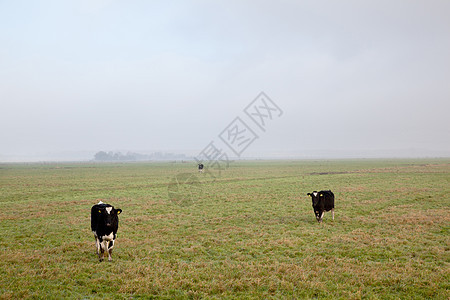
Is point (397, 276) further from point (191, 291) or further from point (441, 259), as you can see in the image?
point (191, 291)

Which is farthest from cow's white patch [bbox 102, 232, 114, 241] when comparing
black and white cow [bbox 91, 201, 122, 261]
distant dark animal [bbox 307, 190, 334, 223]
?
distant dark animal [bbox 307, 190, 334, 223]

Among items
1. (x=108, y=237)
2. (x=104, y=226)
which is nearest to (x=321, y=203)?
(x=108, y=237)

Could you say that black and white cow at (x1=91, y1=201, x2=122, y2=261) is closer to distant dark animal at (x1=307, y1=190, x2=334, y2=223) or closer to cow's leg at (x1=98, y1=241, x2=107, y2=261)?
cow's leg at (x1=98, y1=241, x2=107, y2=261)

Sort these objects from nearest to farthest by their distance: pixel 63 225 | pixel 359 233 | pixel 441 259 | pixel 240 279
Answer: pixel 240 279
pixel 441 259
pixel 359 233
pixel 63 225

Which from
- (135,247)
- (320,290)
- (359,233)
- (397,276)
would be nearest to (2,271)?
(135,247)

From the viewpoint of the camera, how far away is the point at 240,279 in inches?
296

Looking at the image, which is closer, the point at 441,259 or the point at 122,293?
the point at 122,293

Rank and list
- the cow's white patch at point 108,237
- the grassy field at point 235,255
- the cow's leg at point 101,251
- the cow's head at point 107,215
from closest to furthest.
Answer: the grassy field at point 235,255 → the cow's head at point 107,215 → the cow's white patch at point 108,237 → the cow's leg at point 101,251

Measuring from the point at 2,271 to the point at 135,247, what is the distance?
4074 mm

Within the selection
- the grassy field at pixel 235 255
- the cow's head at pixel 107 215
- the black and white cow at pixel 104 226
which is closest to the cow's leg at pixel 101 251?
the black and white cow at pixel 104 226

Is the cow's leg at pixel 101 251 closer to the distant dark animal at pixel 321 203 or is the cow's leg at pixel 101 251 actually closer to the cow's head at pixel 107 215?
the cow's head at pixel 107 215

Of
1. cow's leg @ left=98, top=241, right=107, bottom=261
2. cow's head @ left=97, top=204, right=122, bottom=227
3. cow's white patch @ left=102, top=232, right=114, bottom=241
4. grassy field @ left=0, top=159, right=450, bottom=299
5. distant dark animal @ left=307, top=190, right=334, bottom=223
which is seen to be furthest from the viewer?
distant dark animal @ left=307, top=190, right=334, bottom=223

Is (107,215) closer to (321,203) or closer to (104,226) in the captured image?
(104,226)

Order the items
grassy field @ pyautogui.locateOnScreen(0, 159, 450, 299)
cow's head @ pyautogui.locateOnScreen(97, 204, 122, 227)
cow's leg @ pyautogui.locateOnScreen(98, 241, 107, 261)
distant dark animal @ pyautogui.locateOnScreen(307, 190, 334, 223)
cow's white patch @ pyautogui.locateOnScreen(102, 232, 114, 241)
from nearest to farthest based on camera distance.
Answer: grassy field @ pyautogui.locateOnScreen(0, 159, 450, 299) < cow's head @ pyautogui.locateOnScreen(97, 204, 122, 227) < cow's white patch @ pyautogui.locateOnScreen(102, 232, 114, 241) < cow's leg @ pyautogui.locateOnScreen(98, 241, 107, 261) < distant dark animal @ pyautogui.locateOnScreen(307, 190, 334, 223)
